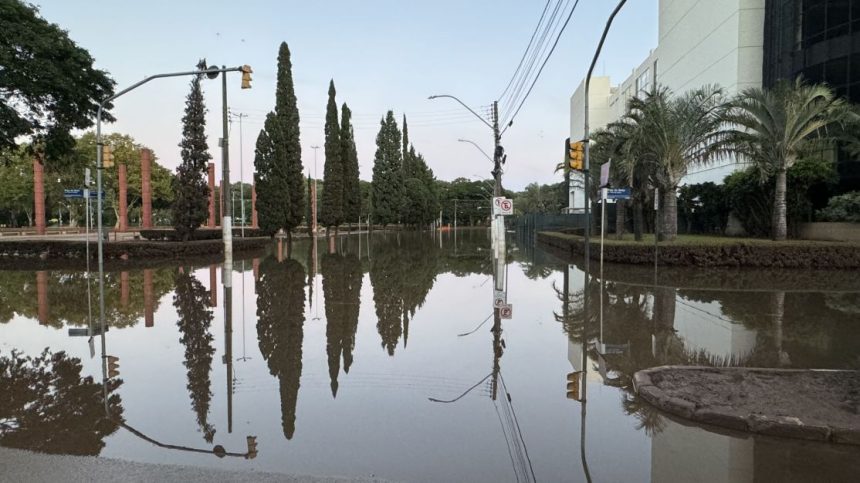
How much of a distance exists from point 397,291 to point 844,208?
22.5m

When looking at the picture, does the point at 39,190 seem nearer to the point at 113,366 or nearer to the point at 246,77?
the point at 246,77

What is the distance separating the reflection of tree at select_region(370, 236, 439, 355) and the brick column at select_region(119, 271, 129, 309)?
18.8 ft

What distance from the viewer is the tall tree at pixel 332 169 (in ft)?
172

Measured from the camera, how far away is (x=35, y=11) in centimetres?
2286

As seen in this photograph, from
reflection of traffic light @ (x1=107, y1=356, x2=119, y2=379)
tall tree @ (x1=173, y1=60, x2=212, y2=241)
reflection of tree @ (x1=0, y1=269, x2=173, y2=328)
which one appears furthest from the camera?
tall tree @ (x1=173, y1=60, x2=212, y2=241)

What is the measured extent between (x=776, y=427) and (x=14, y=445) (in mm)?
6547

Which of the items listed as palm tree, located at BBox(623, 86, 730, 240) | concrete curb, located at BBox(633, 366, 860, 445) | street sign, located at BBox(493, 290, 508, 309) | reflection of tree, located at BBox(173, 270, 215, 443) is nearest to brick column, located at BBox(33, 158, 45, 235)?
reflection of tree, located at BBox(173, 270, 215, 443)

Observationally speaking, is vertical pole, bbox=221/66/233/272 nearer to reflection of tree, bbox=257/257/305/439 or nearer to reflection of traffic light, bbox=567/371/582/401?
reflection of tree, bbox=257/257/305/439

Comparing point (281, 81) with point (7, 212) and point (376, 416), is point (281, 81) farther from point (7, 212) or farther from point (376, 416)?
point (7, 212)

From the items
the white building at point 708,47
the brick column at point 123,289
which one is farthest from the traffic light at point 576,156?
the white building at point 708,47

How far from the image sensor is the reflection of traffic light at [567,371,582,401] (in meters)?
6.44

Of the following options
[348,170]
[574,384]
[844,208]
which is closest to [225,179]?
[574,384]

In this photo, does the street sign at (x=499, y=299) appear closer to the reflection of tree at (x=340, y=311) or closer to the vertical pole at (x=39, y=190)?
the reflection of tree at (x=340, y=311)

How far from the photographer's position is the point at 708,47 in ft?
139
